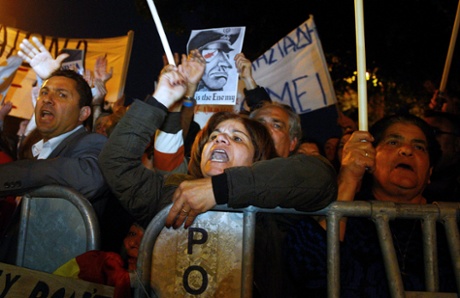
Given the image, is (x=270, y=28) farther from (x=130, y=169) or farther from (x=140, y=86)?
(x=130, y=169)

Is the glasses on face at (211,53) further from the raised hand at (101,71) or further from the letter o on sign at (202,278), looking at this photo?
the letter o on sign at (202,278)

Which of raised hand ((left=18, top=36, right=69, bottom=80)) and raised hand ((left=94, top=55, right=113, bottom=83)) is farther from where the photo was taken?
raised hand ((left=94, top=55, right=113, bottom=83))

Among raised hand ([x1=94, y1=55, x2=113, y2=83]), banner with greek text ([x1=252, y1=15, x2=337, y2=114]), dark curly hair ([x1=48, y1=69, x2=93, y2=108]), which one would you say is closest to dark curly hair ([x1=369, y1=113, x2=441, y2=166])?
dark curly hair ([x1=48, y1=69, x2=93, y2=108])

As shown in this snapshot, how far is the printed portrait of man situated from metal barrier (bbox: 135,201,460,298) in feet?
8.26

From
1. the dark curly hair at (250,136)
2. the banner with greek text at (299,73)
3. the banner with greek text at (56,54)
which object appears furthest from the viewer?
the banner with greek text at (56,54)

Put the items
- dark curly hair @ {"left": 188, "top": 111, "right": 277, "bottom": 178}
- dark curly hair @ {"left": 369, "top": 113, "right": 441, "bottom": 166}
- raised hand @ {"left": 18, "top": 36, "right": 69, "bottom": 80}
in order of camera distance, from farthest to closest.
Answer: raised hand @ {"left": 18, "top": 36, "right": 69, "bottom": 80} → dark curly hair @ {"left": 369, "top": 113, "right": 441, "bottom": 166} → dark curly hair @ {"left": 188, "top": 111, "right": 277, "bottom": 178}

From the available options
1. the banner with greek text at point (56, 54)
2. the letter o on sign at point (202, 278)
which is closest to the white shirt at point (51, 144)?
the letter o on sign at point (202, 278)

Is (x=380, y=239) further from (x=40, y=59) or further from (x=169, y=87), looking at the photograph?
(x=40, y=59)

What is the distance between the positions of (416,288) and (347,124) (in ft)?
14.3

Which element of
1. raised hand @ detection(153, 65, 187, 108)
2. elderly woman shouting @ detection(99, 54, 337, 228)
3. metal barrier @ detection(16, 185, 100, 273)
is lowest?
metal barrier @ detection(16, 185, 100, 273)

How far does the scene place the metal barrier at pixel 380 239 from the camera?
185cm

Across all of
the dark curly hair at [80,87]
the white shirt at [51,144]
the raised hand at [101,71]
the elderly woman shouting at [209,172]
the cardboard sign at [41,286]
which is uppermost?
the raised hand at [101,71]

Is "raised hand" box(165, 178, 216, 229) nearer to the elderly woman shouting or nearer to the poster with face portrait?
the elderly woman shouting

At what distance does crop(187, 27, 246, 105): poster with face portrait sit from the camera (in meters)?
4.27
